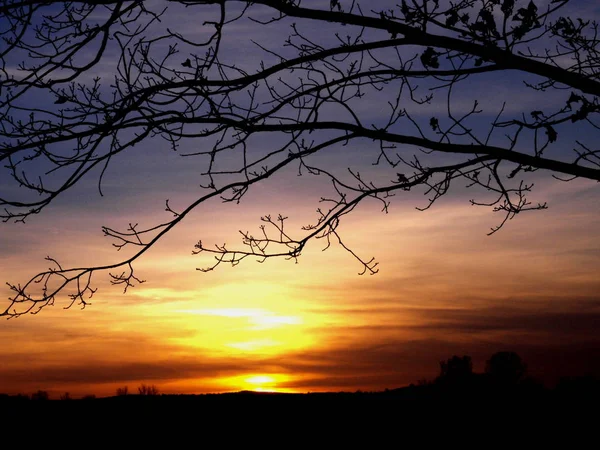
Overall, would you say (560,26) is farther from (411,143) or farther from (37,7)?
(37,7)

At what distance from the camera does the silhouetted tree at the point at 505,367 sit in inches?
383

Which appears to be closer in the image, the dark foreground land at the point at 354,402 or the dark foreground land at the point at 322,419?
the dark foreground land at the point at 322,419

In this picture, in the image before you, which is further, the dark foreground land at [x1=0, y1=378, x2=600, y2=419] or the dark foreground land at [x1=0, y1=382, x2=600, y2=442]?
the dark foreground land at [x1=0, y1=378, x2=600, y2=419]

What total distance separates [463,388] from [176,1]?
5.47 metres

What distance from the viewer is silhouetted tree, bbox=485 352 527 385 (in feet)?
31.9

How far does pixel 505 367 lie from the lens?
410 inches

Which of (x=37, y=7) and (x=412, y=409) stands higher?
(x=37, y=7)

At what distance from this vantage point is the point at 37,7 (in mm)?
6754

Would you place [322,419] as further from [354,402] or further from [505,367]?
[505,367]

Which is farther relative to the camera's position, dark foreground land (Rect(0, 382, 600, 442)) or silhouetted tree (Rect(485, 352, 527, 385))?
silhouetted tree (Rect(485, 352, 527, 385))

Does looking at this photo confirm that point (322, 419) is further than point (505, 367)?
No

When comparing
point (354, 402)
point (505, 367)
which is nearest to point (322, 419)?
point (354, 402)

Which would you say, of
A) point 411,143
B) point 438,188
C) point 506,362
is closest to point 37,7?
point 411,143

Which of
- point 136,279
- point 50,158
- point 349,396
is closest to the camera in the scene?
point 50,158
